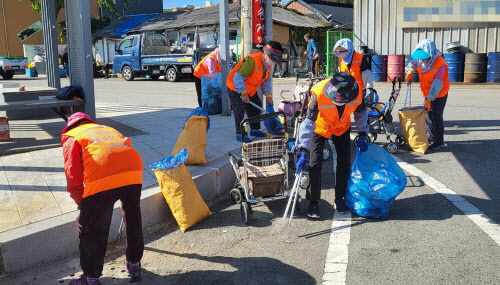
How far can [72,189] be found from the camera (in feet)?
11.6

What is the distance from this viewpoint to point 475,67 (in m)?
18.9

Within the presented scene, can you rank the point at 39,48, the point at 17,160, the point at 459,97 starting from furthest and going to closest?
the point at 39,48, the point at 459,97, the point at 17,160

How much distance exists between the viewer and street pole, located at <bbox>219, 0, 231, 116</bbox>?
1052 centimetres

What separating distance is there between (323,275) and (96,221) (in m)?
1.90

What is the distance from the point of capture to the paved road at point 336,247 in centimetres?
394

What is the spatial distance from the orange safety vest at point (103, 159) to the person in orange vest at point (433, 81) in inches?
233

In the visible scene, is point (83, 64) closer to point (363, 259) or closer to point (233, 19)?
point (363, 259)

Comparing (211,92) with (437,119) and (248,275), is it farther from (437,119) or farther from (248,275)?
(248,275)

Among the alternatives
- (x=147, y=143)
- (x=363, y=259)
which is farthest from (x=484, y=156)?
(x=147, y=143)

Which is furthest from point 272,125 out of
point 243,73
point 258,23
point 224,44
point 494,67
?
point 494,67

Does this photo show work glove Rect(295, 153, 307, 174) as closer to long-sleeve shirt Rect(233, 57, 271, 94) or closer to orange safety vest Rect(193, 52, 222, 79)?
long-sleeve shirt Rect(233, 57, 271, 94)

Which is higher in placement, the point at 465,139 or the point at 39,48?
the point at 39,48

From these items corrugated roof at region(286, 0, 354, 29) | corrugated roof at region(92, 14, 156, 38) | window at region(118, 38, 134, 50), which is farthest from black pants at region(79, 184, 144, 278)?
corrugated roof at region(286, 0, 354, 29)

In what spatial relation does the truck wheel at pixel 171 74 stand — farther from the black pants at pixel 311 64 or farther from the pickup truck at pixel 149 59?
the black pants at pixel 311 64
